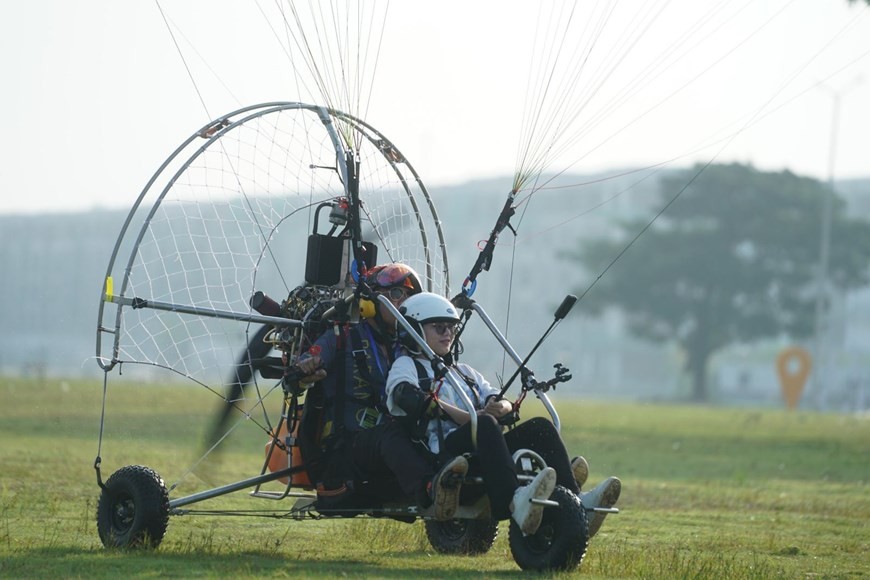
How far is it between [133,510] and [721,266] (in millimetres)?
86658

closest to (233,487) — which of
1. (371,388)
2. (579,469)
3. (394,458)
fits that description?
(371,388)

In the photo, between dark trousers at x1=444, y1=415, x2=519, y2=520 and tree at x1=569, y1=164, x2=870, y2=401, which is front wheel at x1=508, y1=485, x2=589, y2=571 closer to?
dark trousers at x1=444, y1=415, x2=519, y2=520

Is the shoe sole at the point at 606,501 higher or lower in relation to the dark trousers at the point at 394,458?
lower

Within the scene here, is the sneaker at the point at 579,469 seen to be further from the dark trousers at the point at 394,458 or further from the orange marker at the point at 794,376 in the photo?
the orange marker at the point at 794,376

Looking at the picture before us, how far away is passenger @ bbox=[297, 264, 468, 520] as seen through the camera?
334 inches

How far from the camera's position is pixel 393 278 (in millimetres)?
9531

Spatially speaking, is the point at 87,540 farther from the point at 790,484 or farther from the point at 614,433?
the point at 614,433

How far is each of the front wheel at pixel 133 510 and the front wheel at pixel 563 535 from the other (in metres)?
2.33

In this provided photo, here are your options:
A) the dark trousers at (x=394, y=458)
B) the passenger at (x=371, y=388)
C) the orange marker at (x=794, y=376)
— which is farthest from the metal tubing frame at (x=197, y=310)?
the orange marker at (x=794, y=376)

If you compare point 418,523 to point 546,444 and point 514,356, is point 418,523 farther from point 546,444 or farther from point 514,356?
point 546,444

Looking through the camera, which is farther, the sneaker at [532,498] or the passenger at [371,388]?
the passenger at [371,388]

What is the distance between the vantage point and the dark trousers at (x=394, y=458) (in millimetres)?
8414

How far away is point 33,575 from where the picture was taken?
7.81 m

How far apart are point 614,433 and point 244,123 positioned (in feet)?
75.2
